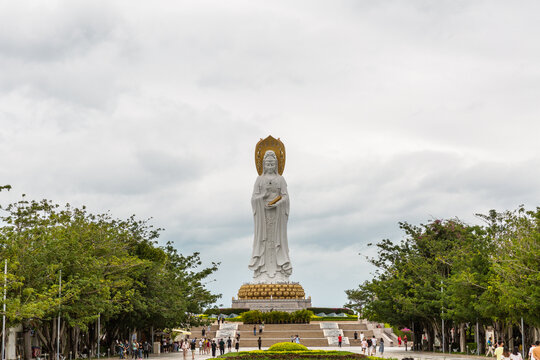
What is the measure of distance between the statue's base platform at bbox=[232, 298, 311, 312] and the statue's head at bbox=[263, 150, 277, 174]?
1107 cm

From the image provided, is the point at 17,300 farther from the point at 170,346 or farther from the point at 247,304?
the point at 247,304

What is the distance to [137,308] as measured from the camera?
3183 cm

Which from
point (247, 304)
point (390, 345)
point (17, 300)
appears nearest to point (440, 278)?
point (390, 345)

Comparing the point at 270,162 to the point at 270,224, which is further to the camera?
the point at 270,224

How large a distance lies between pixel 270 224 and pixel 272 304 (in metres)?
7.72

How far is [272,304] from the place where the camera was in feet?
183

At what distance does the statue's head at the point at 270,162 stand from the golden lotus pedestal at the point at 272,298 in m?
9.69

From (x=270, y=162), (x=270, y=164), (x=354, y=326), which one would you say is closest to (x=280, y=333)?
(x=354, y=326)

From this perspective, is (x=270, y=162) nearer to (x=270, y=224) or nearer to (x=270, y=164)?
(x=270, y=164)

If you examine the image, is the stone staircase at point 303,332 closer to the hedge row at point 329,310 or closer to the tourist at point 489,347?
the hedge row at point 329,310

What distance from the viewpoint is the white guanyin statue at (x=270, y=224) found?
59.6 m

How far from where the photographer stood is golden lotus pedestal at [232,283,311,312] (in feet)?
182

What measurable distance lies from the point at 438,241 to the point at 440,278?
2.90 m

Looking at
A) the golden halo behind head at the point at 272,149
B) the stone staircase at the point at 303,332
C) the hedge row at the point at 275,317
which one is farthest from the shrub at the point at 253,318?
the golden halo behind head at the point at 272,149
